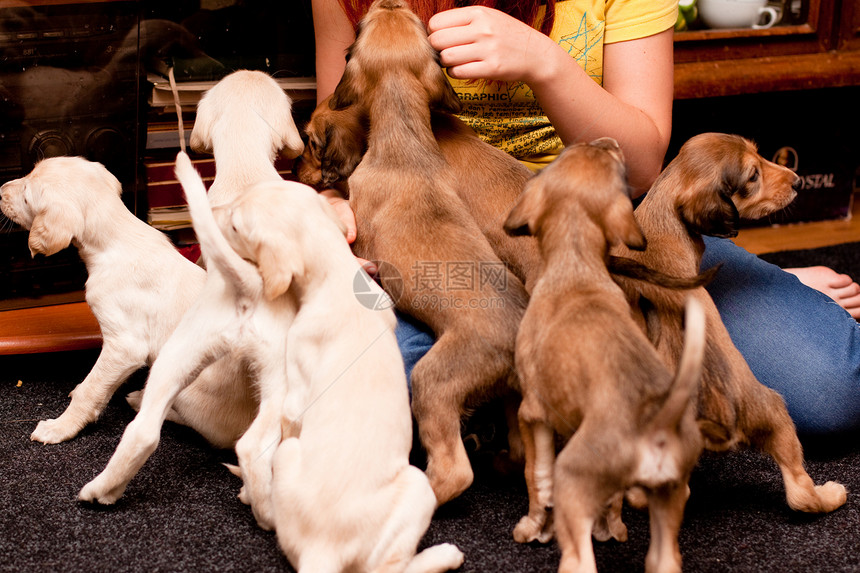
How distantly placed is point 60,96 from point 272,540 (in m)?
1.28

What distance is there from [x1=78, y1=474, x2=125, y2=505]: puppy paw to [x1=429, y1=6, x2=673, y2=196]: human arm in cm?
99

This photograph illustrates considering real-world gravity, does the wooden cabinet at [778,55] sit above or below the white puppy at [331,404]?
above

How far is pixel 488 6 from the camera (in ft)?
6.06

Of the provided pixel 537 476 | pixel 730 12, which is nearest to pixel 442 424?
pixel 537 476

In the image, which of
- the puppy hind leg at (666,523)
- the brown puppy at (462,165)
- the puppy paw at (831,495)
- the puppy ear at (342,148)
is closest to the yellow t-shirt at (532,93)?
the brown puppy at (462,165)

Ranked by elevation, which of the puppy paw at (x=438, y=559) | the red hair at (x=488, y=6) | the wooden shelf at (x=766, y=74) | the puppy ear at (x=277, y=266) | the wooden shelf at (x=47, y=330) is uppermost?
the red hair at (x=488, y=6)

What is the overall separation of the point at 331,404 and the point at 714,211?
2.59ft

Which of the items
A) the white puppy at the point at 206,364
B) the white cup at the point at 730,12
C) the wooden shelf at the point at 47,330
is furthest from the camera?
the white cup at the point at 730,12

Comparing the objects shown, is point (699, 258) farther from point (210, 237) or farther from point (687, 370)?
point (210, 237)

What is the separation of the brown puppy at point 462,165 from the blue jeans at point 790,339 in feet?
0.80

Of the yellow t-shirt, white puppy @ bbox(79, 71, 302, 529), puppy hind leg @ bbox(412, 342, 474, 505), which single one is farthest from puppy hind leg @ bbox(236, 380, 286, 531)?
the yellow t-shirt

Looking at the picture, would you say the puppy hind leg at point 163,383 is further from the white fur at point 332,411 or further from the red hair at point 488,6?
the red hair at point 488,6

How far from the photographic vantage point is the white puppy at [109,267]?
1.64 meters

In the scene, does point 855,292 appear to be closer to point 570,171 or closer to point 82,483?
point 570,171
